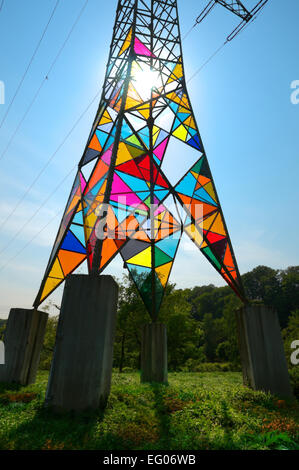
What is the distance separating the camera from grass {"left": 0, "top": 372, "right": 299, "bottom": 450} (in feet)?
13.8

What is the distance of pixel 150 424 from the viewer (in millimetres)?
5250

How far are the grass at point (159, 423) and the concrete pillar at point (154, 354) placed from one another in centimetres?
407

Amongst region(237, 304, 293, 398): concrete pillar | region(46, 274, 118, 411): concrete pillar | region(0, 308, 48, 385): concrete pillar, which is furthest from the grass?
region(0, 308, 48, 385): concrete pillar

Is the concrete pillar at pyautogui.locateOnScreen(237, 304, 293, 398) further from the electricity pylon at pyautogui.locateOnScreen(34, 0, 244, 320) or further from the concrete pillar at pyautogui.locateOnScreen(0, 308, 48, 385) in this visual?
the concrete pillar at pyautogui.locateOnScreen(0, 308, 48, 385)

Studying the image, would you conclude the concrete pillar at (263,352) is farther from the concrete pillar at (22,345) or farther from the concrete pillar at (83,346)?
the concrete pillar at (22,345)

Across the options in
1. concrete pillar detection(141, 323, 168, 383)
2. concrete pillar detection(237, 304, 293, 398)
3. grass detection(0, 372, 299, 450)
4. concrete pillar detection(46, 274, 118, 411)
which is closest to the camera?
grass detection(0, 372, 299, 450)

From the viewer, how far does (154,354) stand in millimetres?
11750

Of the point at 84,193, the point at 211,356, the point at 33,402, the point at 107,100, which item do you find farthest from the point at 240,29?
Result: the point at 211,356

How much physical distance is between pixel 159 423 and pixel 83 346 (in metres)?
2.41

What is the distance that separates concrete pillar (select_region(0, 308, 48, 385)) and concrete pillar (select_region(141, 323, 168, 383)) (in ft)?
15.7

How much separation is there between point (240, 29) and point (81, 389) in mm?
17233

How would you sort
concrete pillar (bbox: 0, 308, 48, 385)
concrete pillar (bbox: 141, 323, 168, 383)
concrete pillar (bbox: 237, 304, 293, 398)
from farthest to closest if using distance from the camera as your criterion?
concrete pillar (bbox: 141, 323, 168, 383), concrete pillar (bbox: 0, 308, 48, 385), concrete pillar (bbox: 237, 304, 293, 398)

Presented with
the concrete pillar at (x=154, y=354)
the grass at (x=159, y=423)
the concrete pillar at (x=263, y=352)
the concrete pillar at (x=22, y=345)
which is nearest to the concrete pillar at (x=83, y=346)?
the grass at (x=159, y=423)

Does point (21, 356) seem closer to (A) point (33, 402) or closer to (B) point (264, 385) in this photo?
(A) point (33, 402)
